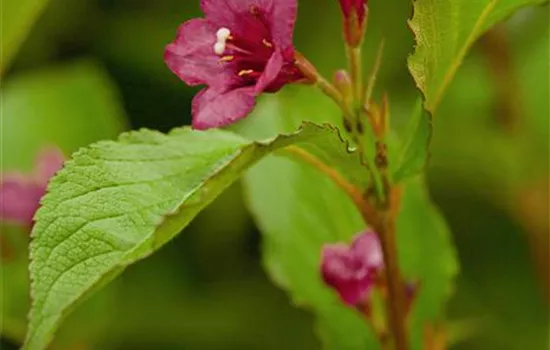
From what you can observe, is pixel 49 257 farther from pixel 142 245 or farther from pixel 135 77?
pixel 135 77

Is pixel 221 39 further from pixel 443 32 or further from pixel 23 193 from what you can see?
pixel 23 193

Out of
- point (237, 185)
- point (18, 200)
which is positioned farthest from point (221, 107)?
point (237, 185)

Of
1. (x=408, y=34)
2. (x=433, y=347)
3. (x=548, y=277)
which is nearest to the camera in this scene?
(x=433, y=347)

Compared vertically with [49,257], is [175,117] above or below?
below

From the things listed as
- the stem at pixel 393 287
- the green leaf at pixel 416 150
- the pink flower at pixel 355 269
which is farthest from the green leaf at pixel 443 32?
the pink flower at pixel 355 269

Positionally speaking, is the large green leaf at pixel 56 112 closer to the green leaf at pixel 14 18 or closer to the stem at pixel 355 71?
the green leaf at pixel 14 18

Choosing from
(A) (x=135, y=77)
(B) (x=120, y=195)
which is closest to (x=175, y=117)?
(A) (x=135, y=77)

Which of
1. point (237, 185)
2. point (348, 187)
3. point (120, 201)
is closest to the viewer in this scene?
point (120, 201)
